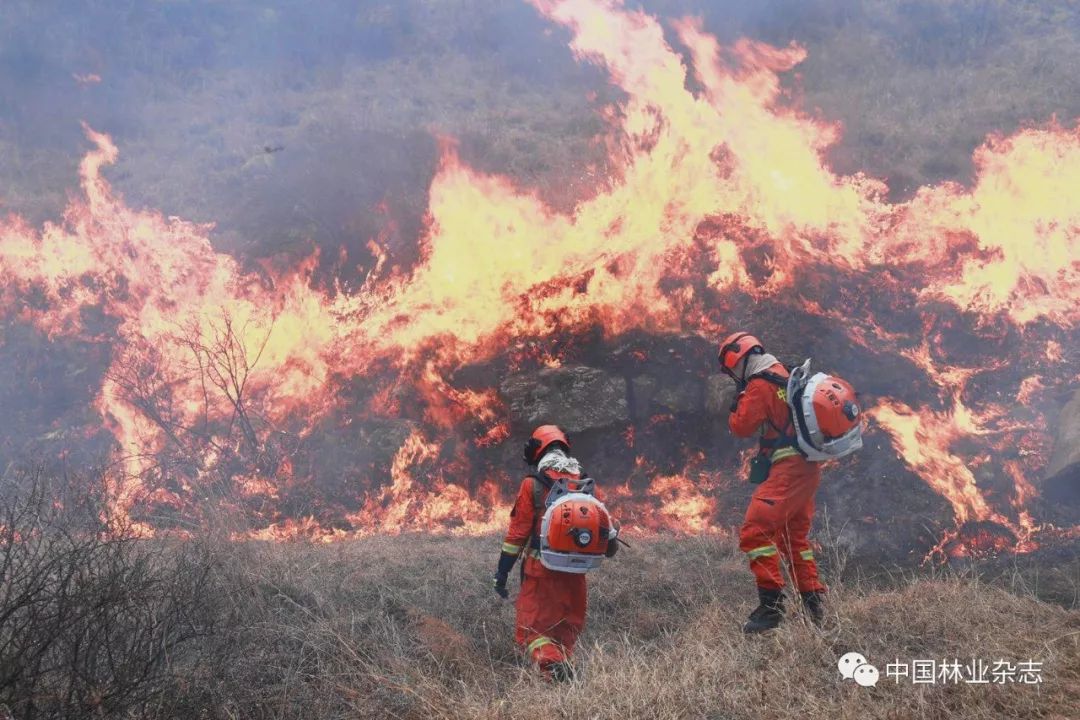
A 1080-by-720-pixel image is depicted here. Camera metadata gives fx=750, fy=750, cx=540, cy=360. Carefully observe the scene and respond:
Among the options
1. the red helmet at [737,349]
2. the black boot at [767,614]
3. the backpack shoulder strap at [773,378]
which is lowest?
the black boot at [767,614]

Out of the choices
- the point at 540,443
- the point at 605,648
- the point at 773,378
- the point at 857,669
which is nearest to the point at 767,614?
the point at 857,669

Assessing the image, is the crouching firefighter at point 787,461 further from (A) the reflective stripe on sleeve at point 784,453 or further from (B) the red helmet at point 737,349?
(B) the red helmet at point 737,349

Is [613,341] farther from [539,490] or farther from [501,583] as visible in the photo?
[501,583]

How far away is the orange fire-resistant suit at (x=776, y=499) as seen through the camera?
191 inches

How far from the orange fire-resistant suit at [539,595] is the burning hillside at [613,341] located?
4032 millimetres

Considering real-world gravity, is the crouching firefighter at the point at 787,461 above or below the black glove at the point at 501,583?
above

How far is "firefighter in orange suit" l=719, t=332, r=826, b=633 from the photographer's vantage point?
4.79 metres

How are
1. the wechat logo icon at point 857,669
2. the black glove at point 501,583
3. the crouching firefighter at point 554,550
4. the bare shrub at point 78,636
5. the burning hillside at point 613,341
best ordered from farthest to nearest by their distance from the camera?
the burning hillside at point 613,341, the black glove at point 501,583, the crouching firefighter at point 554,550, the wechat logo icon at point 857,669, the bare shrub at point 78,636

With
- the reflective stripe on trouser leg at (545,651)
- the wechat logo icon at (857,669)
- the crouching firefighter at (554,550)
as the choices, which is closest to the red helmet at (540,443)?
the crouching firefighter at (554,550)

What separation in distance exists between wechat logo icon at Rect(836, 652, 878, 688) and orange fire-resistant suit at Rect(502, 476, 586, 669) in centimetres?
168

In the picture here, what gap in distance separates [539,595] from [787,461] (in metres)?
1.88

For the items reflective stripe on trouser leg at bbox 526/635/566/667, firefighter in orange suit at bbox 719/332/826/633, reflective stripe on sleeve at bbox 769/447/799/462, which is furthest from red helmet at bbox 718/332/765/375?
reflective stripe on trouser leg at bbox 526/635/566/667

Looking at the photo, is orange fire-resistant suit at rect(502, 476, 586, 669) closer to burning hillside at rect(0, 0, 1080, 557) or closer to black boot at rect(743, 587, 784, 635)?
black boot at rect(743, 587, 784, 635)

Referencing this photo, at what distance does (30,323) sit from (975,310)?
14.9 m
